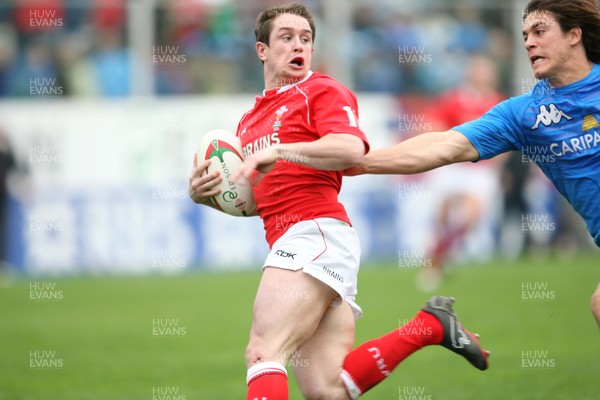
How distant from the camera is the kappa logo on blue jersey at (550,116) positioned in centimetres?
496

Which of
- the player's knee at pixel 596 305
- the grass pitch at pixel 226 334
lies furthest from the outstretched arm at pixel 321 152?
the grass pitch at pixel 226 334

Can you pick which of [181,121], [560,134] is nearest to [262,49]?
[560,134]

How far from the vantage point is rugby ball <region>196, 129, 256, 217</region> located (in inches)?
204

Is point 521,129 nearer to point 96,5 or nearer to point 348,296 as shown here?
point 348,296

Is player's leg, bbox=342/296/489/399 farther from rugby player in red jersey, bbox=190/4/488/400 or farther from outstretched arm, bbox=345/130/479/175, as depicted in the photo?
outstretched arm, bbox=345/130/479/175

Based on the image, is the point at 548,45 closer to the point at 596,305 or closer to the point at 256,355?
the point at 596,305

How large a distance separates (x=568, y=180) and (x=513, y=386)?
260 centimetres

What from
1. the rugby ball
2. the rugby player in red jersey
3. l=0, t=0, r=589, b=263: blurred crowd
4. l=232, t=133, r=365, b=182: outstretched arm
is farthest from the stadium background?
l=232, t=133, r=365, b=182: outstretched arm

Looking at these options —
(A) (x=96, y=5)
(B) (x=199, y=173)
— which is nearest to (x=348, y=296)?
(B) (x=199, y=173)

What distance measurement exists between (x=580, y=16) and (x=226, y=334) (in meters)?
6.18

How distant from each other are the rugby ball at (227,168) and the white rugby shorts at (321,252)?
0.36 metres

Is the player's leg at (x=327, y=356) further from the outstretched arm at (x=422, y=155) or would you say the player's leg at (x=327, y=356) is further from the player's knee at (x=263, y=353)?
the outstretched arm at (x=422, y=155)

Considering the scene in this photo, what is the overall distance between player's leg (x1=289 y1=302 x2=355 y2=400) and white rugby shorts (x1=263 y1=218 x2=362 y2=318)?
0.14 m

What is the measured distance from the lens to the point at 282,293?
4.80m
